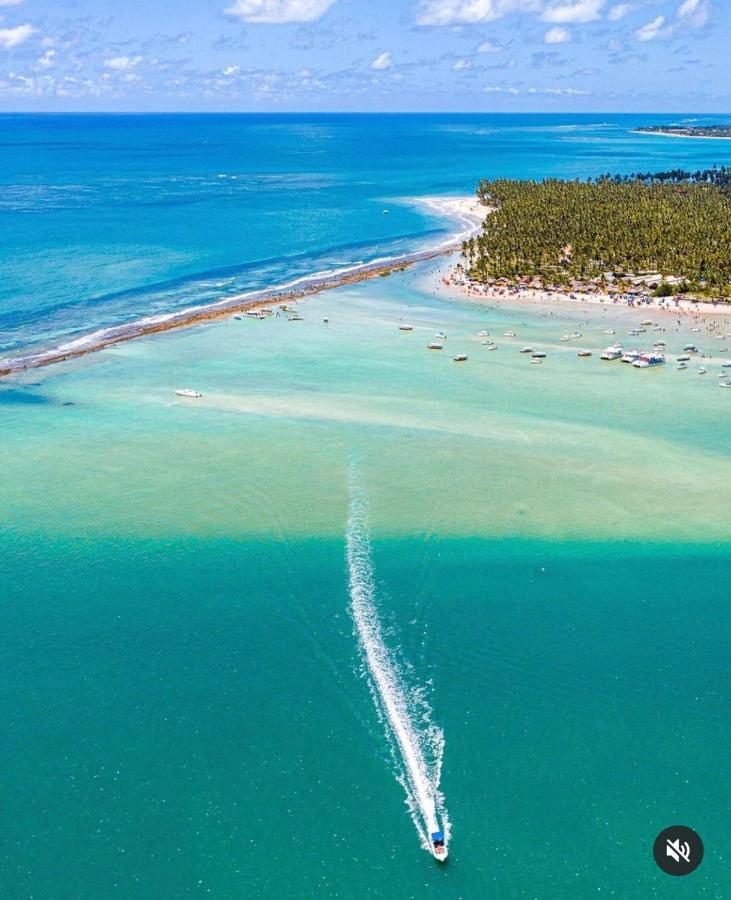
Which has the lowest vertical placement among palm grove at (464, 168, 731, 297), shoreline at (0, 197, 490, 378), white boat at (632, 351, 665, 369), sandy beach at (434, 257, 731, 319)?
white boat at (632, 351, 665, 369)

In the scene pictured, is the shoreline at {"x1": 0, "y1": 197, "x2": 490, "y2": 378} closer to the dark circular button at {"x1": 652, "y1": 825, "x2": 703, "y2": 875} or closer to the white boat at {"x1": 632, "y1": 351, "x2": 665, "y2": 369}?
the white boat at {"x1": 632, "y1": 351, "x2": 665, "y2": 369}

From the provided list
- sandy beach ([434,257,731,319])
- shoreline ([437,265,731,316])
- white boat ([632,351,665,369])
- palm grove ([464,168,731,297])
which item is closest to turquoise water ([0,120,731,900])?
white boat ([632,351,665,369])

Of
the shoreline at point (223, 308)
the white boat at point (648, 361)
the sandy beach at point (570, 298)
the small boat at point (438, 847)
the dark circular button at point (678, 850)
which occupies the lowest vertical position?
the dark circular button at point (678, 850)

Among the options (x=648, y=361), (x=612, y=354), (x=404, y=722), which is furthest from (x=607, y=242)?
(x=404, y=722)

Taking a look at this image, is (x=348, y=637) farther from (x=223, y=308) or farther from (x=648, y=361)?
(x=223, y=308)

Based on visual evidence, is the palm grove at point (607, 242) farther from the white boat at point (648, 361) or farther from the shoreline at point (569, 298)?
the white boat at point (648, 361)

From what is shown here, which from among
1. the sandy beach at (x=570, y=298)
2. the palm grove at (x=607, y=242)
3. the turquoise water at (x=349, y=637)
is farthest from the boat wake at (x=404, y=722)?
the palm grove at (x=607, y=242)
